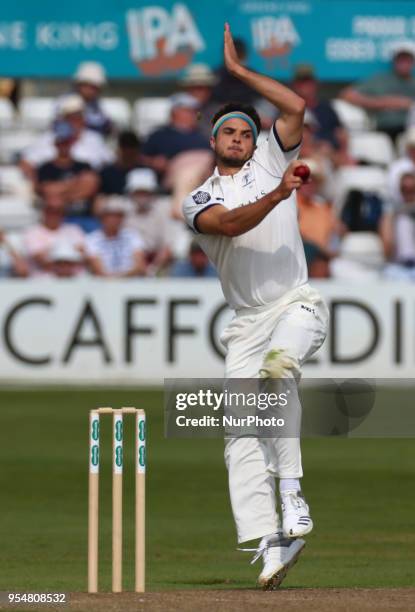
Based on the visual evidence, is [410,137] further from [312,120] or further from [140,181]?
[140,181]

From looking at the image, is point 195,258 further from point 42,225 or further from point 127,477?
point 127,477

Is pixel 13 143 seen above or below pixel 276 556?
above

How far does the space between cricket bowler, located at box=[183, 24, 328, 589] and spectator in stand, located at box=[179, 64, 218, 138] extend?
36.3 feet

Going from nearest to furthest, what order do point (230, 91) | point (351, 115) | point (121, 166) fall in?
1. point (121, 166)
2. point (230, 91)
3. point (351, 115)

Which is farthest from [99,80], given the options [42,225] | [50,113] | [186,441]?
[186,441]

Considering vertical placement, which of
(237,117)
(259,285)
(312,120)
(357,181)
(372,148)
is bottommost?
(259,285)

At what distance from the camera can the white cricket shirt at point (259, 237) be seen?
23.1ft

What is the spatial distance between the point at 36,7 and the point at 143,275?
3815 mm

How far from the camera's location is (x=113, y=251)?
16.4m

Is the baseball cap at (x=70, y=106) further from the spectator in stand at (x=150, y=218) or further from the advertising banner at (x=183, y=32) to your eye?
the spectator in stand at (x=150, y=218)

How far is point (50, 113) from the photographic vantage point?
62.2ft

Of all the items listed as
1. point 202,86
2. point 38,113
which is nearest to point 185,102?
point 202,86

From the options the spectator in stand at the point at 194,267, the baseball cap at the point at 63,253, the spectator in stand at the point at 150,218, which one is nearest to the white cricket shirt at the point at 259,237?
the spectator in stand at the point at 194,267

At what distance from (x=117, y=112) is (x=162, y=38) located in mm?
1271
